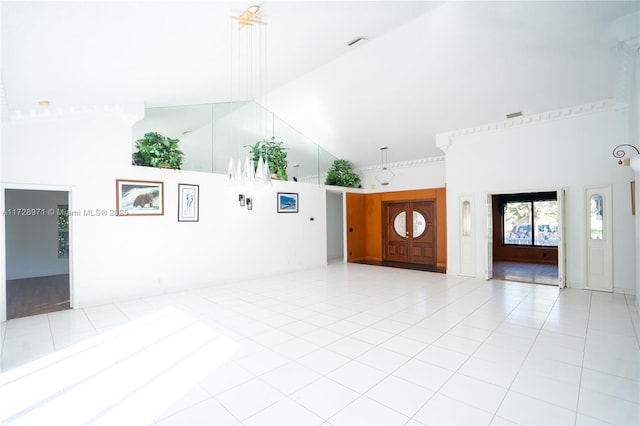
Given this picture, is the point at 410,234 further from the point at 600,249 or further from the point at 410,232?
the point at 600,249

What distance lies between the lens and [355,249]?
10289 millimetres

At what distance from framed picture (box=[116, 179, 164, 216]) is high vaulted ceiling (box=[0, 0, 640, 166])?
142 centimetres

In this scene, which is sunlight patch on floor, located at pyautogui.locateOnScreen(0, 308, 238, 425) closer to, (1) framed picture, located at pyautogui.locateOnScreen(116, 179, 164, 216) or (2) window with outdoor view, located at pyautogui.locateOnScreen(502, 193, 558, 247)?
(1) framed picture, located at pyautogui.locateOnScreen(116, 179, 164, 216)

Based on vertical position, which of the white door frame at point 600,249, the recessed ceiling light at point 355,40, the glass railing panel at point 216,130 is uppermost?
the recessed ceiling light at point 355,40

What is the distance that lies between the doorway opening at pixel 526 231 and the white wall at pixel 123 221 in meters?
7.21

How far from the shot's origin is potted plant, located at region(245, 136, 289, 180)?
717 cm

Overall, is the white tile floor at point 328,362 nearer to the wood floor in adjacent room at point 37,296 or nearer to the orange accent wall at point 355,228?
the wood floor in adjacent room at point 37,296

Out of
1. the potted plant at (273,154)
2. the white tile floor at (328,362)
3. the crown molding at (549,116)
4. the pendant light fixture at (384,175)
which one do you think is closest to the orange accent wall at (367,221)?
the pendant light fixture at (384,175)

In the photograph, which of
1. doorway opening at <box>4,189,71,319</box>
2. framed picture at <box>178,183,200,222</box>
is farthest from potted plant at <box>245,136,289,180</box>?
doorway opening at <box>4,189,71,319</box>

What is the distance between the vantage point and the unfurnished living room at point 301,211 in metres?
2.67

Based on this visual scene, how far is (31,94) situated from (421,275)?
7.78m

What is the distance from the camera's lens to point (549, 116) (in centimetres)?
615

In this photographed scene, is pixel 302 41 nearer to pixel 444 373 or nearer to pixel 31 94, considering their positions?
pixel 31 94

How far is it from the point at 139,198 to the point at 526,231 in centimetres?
1096
